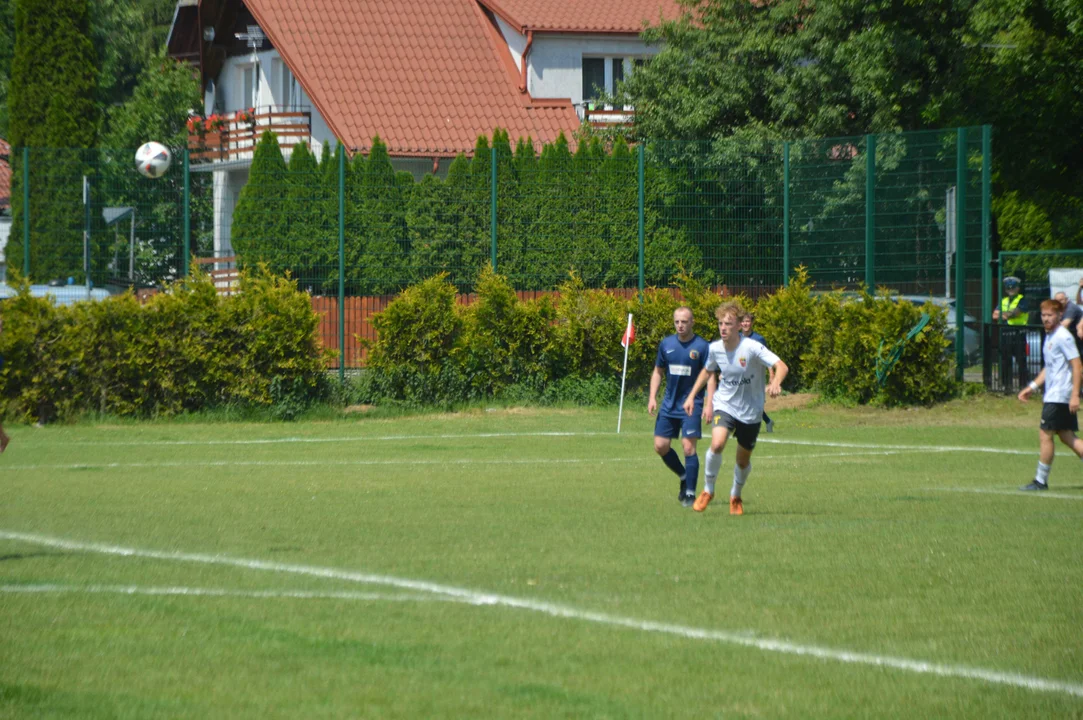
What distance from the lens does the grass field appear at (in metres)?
5.73

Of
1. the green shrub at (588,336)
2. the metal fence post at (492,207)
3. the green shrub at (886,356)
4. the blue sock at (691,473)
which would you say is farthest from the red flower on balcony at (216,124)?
the blue sock at (691,473)

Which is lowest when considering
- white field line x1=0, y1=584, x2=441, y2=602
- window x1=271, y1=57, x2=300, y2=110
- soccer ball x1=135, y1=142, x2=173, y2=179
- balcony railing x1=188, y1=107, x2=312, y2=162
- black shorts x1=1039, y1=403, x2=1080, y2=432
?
white field line x1=0, y1=584, x2=441, y2=602

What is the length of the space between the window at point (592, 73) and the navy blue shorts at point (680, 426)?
1155 inches

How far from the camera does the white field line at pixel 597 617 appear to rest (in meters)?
5.99

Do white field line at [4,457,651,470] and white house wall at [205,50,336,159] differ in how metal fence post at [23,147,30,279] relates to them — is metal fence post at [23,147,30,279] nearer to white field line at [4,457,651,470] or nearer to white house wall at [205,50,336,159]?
white field line at [4,457,651,470]

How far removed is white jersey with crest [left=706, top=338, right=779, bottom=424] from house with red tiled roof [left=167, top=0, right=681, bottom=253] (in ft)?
80.9

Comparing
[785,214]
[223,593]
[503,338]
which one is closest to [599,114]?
[785,214]

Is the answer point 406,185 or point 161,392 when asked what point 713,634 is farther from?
point 406,185

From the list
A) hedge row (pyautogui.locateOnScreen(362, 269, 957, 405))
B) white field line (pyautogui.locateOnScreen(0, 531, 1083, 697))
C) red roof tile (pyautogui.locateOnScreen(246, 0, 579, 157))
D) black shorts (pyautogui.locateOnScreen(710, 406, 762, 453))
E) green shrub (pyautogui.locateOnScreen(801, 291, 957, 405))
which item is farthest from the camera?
red roof tile (pyautogui.locateOnScreen(246, 0, 579, 157))

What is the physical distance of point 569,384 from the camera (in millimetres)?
22250

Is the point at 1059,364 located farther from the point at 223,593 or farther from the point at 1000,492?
the point at 223,593

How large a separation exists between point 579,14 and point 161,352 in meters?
24.0

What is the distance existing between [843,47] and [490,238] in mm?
9479

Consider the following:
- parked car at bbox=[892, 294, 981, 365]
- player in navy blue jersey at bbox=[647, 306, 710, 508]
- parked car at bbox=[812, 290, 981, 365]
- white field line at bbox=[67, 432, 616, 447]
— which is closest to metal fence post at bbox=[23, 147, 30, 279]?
white field line at bbox=[67, 432, 616, 447]
